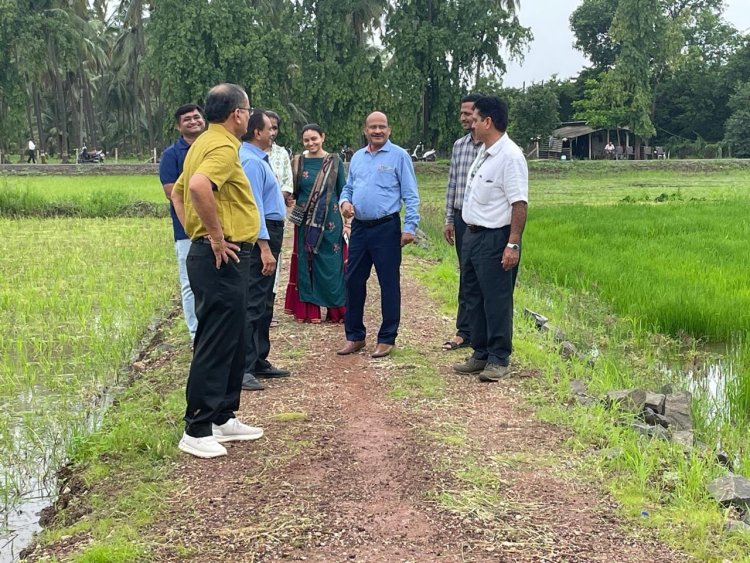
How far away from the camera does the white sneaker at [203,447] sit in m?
3.66

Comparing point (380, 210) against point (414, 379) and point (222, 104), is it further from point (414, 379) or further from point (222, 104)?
point (222, 104)

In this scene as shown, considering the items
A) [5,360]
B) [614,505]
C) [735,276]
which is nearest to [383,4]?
[735,276]

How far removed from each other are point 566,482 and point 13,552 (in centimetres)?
226

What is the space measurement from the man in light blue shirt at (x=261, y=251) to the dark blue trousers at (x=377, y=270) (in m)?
0.59

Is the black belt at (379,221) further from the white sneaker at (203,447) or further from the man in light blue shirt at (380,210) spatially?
the white sneaker at (203,447)

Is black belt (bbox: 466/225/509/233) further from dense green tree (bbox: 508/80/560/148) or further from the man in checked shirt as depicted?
dense green tree (bbox: 508/80/560/148)

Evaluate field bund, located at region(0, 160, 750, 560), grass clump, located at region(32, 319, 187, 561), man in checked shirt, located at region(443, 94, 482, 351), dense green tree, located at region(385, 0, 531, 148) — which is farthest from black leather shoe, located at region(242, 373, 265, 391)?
dense green tree, located at region(385, 0, 531, 148)

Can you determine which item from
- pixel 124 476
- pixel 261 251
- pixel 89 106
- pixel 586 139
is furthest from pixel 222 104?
pixel 586 139

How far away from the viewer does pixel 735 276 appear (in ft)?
25.1

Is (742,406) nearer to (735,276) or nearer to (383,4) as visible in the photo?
(735,276)

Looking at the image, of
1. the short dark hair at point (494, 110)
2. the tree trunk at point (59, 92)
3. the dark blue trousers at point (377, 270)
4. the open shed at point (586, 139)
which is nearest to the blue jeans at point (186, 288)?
the dark blue trousers at point (377, 270)

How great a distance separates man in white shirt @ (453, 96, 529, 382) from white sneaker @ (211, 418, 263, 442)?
5.39 ft

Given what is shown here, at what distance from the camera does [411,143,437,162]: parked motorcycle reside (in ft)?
111

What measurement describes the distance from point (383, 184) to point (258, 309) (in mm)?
1236
